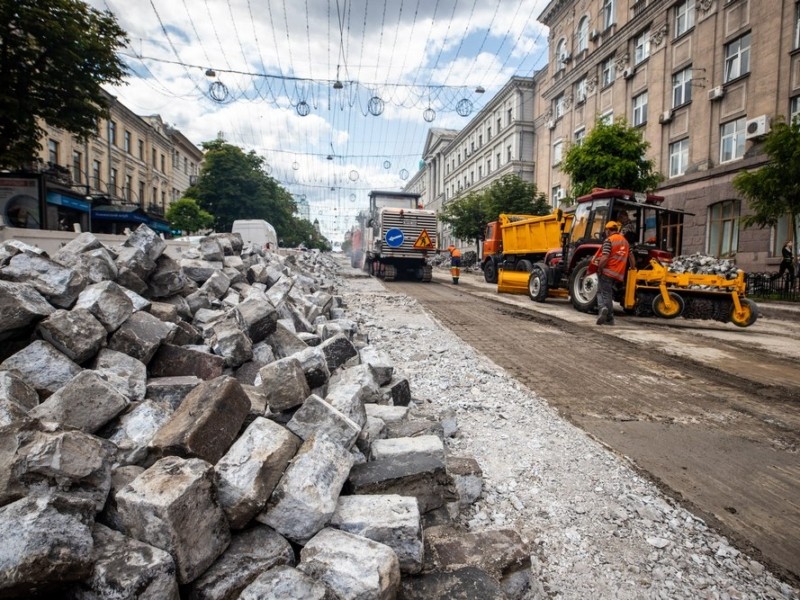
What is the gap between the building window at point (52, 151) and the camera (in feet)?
86.5

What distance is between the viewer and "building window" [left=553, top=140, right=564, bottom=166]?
111ft

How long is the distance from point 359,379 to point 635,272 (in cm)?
834

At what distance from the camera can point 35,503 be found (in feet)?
5.04

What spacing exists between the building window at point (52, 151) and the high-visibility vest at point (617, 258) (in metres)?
29.9

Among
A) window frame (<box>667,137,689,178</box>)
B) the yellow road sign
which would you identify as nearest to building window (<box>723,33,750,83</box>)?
window frame (<box>667,137,689,178</box>)

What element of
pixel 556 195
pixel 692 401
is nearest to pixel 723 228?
pixel 556 195

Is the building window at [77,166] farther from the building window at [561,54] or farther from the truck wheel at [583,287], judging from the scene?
the building window at [561,54]

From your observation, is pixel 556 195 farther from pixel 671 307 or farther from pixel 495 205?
pixel 671 307

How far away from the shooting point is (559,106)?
3434 centimetres

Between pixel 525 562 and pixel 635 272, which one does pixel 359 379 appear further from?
pixel 635 272

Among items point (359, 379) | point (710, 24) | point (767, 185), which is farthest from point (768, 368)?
point (710, 24)

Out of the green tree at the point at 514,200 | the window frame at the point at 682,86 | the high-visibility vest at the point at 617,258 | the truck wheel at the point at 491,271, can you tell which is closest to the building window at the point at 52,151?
the truck wheel at the point at 491,271

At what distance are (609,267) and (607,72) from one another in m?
24.7

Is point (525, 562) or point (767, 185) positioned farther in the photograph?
point (767, 185)
